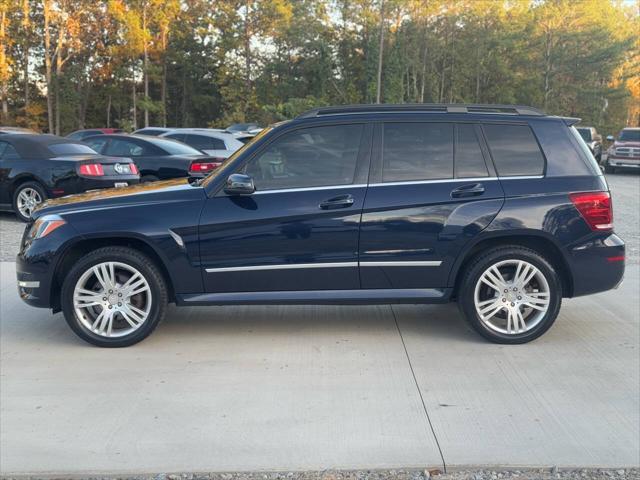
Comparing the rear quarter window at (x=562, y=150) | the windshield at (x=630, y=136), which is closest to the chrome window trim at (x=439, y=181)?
the rear quarter window at (x=562, y=150)

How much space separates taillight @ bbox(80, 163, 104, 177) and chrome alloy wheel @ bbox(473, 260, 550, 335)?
298 inches

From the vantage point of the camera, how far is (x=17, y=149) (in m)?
11.1

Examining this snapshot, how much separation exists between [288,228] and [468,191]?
1.39 metres

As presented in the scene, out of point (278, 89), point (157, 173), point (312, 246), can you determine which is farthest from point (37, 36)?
point (312, 246)

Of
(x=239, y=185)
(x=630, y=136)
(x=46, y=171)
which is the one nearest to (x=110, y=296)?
(x=239, y=185)

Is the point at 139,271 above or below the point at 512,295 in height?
above

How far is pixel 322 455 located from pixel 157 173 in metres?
9.79

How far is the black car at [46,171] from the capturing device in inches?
422

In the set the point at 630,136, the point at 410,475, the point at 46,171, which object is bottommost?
the point at 410,475

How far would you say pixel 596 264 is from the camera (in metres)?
5.05

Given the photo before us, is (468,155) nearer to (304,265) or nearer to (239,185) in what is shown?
(304,265)

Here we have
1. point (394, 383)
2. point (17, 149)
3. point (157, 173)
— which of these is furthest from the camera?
point (157, 173)

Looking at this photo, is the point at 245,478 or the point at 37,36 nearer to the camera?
the point at 245,478

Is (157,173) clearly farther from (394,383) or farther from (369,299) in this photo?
(394,383)
